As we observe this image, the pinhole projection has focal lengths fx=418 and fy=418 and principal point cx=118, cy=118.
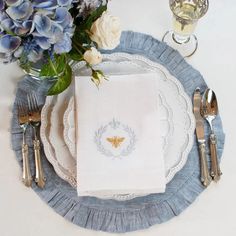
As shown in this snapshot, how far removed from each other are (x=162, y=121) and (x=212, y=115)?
102 mm

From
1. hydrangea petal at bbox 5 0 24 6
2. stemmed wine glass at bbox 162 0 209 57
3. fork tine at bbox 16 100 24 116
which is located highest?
stemmed wine glass at bbox 162 0 209 57

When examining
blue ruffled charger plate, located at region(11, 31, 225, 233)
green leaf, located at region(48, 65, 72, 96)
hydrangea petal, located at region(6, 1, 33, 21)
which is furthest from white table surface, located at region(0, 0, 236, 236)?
hydrangea petal, located at region(6, 1, 33, 21)

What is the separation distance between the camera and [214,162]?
77 cm

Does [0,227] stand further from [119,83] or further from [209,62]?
[209,62]

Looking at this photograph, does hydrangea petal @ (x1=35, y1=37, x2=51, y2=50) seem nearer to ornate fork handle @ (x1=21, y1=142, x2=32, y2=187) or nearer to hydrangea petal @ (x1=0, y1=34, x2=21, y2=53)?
hydrangea petal @ (x1=0, y1=34, x2=21, y2=53)

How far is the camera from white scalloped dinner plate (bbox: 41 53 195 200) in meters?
0.74

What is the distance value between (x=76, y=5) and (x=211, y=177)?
39cm

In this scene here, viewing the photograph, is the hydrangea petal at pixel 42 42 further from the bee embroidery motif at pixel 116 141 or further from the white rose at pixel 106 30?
the bee embroidery motif at pixel 116 141

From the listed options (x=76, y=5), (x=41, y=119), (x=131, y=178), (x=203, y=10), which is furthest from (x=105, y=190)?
(x=203, y=10)

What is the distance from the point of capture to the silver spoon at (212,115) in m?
0.77

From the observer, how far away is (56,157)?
75 cm

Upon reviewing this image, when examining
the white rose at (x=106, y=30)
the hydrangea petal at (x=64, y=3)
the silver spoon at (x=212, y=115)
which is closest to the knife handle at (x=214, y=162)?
the silver spoon at (x=212, y=115)

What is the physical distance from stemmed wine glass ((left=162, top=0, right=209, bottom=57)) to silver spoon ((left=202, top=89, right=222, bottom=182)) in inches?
4.3

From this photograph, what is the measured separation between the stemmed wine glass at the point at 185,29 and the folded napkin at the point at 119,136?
14 cm
